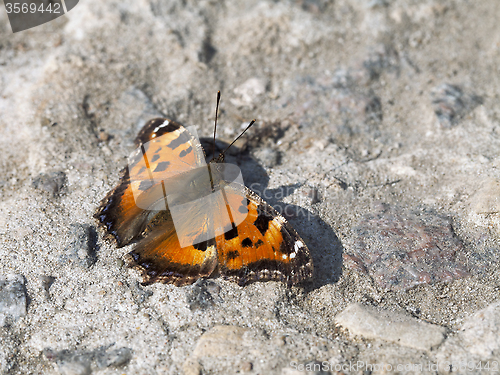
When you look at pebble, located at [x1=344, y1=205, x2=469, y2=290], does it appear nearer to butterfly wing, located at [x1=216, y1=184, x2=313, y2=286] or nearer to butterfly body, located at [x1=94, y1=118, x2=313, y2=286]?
butterfly wing, located at [x1=216, y1=184, x2=313, y2=286]

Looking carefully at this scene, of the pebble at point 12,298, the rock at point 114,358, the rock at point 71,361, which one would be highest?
the pebble at point 12,298

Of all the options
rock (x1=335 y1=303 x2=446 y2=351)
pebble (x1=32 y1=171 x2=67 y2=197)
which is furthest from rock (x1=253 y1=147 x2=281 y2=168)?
pebble (x1=32 y1=171 x2=67 y2=197)

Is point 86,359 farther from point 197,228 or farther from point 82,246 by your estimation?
point 197,228

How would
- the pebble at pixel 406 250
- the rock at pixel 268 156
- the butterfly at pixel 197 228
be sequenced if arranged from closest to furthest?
the butterfly at pixel 197 228, the pebble at pixel 406 250, the rock at pixel 268 156

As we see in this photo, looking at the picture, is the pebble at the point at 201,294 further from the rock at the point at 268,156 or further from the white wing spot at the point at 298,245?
the rock at the point at 268,156

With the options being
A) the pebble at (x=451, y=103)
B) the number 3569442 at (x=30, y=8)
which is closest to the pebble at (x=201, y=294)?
the pebble at (x=451, y=103)

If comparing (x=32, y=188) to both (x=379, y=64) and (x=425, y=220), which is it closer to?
(x=425, y=220)

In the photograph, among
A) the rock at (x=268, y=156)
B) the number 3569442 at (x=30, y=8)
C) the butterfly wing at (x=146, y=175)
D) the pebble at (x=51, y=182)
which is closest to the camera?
the butterfly wing at (x=146, y=175)
